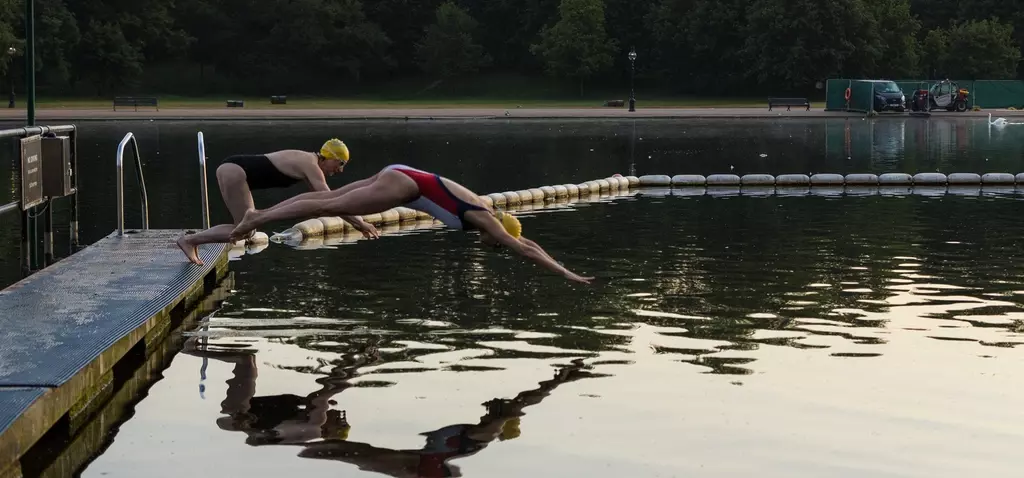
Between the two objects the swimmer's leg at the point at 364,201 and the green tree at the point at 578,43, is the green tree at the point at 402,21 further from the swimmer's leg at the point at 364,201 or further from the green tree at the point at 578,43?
the swimmer's leg at the point at 364,201

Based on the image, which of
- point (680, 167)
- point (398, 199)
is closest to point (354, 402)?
point (398, 199)

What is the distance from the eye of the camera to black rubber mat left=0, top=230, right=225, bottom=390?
9633 mm

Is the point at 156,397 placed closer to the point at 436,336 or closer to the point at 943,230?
the point at 436,336

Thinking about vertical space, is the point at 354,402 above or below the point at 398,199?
below

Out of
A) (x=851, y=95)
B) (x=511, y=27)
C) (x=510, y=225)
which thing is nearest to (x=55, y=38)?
(x=511, y=27)

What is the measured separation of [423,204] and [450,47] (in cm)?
8131

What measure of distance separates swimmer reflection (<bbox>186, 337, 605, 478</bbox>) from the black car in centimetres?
5878

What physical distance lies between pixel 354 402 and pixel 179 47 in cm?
8733

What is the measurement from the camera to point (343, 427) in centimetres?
943

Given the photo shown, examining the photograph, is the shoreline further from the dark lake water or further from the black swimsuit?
the black swimsuit

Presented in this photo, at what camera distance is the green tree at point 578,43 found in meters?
89.2

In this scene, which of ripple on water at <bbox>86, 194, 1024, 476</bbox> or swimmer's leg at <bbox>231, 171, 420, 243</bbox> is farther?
swimmer's leg at <bbox>231, 171, 420, 243</bbox>

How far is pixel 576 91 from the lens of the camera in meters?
93.9

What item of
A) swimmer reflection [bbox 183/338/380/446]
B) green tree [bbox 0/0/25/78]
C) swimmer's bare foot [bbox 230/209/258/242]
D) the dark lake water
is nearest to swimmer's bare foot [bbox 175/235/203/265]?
the dark lake water
